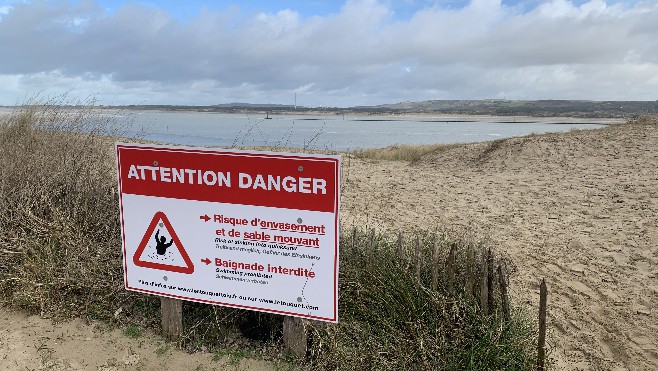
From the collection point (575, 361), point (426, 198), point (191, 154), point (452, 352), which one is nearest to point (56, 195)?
point (191, 154)

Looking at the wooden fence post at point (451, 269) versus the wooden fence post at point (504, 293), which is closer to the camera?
the wooden fence post at point (504, 293)

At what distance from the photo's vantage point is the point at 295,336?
341cm

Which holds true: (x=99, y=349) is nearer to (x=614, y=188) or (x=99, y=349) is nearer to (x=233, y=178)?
(x=233, y=178)

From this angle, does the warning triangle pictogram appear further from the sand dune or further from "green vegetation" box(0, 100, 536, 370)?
the sand dune

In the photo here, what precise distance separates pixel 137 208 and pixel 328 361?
1853 millimetres

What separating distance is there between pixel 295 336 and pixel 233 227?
3.04 ft

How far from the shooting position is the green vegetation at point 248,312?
3309mm

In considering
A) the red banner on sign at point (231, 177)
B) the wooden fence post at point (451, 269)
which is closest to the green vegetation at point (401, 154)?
the wooden fence post at point (451, 269)

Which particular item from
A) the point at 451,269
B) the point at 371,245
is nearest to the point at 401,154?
the point at 371,245

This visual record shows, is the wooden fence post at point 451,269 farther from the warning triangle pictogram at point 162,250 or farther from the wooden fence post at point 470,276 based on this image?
the warning triangle pictogram at point 162,250

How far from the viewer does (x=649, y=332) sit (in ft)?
14.5

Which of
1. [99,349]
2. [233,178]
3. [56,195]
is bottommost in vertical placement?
[99,349]

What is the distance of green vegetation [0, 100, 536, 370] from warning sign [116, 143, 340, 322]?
0.40m

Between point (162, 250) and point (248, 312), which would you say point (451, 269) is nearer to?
point (248, 312)
